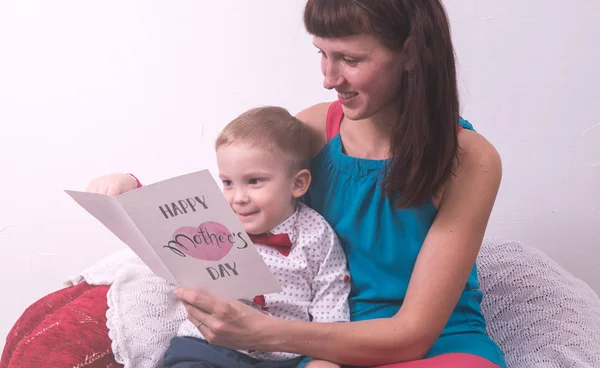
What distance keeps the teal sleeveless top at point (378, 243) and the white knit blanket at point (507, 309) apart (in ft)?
0.75

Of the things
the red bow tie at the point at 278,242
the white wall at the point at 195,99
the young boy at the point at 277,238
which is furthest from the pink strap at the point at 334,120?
the white wall at the point at 195,99

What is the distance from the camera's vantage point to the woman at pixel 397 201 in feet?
5.11

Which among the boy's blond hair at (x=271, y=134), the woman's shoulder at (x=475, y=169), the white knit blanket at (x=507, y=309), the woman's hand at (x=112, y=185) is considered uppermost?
the boy's blond hair at (x=271, y=134)

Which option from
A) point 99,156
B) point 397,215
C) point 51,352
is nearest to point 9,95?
point 99,156

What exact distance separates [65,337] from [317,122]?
711mm

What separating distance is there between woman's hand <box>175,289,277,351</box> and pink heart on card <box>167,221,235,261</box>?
8 centimetres

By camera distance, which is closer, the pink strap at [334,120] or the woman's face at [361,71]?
the woman's face at [361,71]

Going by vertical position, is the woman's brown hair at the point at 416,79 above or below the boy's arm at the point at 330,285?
above

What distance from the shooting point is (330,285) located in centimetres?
173

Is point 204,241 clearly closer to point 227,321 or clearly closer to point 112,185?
point 227,321

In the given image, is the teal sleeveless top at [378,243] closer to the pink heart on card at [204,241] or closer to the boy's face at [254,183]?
the boy's face at [254,183]

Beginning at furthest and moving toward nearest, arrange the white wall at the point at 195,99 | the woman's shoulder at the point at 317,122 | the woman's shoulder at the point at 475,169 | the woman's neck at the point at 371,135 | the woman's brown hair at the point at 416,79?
the white wall at the point at 195,99
the woman's shoulder at the point at 317,122
the woman's neck at the point at 371,135
the woman's shoulder at the point at 475,169
the woman's brown hair at the point at 416,79

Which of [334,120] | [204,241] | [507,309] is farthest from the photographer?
[507,309]

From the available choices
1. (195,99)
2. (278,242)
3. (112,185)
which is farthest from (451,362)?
(195,99)
